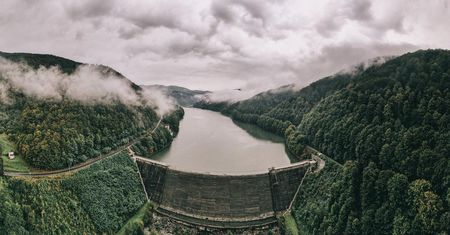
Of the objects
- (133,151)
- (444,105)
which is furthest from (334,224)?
(133,151)

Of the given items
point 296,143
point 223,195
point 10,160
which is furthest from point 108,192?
point 296,143

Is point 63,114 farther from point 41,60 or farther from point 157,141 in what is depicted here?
point 157,141

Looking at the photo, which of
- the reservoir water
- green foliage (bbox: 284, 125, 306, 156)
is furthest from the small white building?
green foliage (bbox: 284, 125, 306, 156)

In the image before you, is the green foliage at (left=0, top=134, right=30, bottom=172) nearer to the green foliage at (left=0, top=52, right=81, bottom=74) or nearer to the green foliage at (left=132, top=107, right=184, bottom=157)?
the green foliage at (left=132, top=107, right=184, bottom=157)

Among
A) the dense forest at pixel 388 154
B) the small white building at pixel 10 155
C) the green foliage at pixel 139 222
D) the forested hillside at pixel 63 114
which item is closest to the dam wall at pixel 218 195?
the green foliage at pixel 139 222

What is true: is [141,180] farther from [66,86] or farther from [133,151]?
[66,86]

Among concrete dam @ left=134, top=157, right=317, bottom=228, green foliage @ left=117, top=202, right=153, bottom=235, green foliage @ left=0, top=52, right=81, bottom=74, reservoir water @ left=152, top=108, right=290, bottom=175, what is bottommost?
green foliage @ left=117, top=202, right=153, bottom=235
